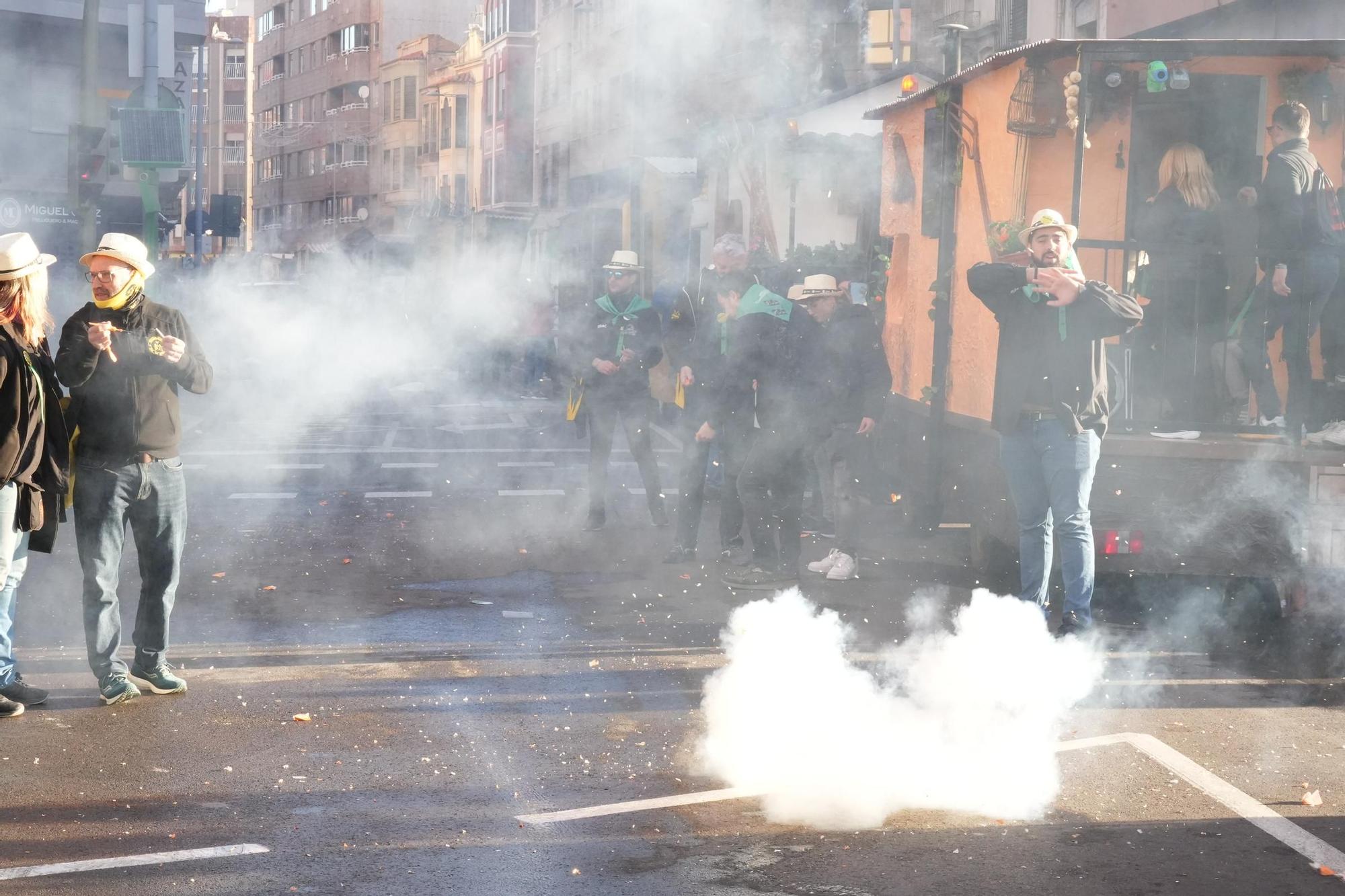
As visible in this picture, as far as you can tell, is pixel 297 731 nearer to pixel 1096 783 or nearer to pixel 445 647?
pixel 445 647

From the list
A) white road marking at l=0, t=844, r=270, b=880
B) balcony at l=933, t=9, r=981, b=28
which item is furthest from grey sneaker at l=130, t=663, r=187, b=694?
balcony at l=933, t=9, r=981, b=28

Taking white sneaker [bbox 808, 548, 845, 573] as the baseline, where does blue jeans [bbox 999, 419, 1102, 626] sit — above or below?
above

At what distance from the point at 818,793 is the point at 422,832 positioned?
1197 millimetres

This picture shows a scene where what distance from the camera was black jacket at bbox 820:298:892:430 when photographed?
29.7 ft

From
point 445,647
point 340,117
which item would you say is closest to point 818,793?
point 445,647

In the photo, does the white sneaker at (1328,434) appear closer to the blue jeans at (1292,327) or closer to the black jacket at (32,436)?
the blue jeans at (1292,327)

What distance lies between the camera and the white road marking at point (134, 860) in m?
4.17

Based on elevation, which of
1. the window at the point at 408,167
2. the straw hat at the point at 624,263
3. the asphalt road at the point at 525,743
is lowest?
the asphalt road at the point at 525,743

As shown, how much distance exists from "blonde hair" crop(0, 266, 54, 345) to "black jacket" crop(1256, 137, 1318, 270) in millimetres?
5467

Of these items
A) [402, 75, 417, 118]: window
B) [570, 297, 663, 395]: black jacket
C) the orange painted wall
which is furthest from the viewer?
[402, 75, 417, 118]: window

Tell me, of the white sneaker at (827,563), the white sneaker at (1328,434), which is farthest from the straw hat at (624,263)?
the white sneaker at (1328,434)

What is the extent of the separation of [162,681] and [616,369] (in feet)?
15.6

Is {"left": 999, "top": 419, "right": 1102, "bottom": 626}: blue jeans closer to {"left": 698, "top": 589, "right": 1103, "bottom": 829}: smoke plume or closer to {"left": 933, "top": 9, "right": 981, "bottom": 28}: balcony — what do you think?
{"left": 698, "top": 589, "right": 1103, "bottom": 829}: smoke plume

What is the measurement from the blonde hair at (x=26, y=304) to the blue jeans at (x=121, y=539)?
0.54 metres
